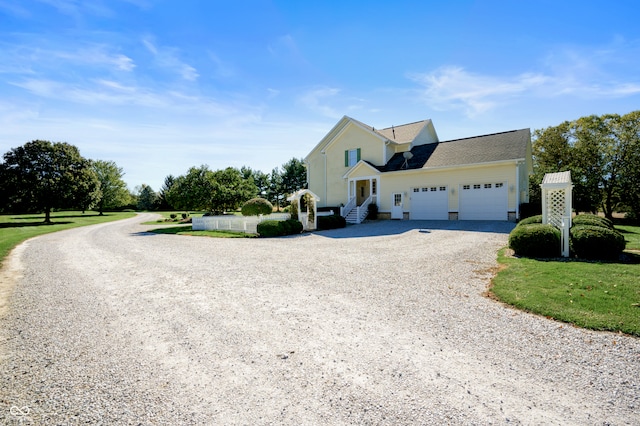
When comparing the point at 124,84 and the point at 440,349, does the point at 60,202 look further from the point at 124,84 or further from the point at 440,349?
the point at 440,349

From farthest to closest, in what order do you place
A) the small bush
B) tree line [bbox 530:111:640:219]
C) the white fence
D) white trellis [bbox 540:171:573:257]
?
1. the small bush
2. tree line [bbox 530:111:640:219]
3. the white fence
4. white trellis [bbox 540:171:573:257]

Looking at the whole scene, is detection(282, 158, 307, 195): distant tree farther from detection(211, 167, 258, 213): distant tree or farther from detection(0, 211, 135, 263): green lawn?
detection(0, 211, 135, 263): green lawn

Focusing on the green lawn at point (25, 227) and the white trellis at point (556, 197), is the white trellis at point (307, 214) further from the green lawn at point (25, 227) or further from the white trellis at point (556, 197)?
the green lawn at point (25, 227)

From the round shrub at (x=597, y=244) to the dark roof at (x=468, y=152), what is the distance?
9.98 m

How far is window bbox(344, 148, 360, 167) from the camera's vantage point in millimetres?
24766

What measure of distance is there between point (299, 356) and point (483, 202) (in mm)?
18073

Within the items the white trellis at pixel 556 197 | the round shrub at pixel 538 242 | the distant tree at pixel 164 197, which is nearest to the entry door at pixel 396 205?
the white trellis at pixel 556 197

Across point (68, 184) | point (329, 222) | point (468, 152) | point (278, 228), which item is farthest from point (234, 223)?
point (68, 184)

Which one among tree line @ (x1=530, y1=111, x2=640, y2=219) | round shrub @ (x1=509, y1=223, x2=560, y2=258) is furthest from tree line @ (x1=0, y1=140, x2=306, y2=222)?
tree line @ (x1=530, y1=111, x2=640, y2=219)

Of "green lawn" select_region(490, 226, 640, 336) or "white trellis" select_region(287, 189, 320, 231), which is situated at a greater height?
"white trellis" select_region(287, 189, 320, 231)

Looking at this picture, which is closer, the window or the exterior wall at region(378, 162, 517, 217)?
the exterior wall at region(378, 162, 517, 217)

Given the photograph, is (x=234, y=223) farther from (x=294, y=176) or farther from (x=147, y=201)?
(x=147, y=201)

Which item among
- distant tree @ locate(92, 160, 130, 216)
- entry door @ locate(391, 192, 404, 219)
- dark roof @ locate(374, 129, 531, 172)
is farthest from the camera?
distant tree @ locate(92, 160, 130, 216)

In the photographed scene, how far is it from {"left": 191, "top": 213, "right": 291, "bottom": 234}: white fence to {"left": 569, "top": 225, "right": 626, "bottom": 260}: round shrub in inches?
524
